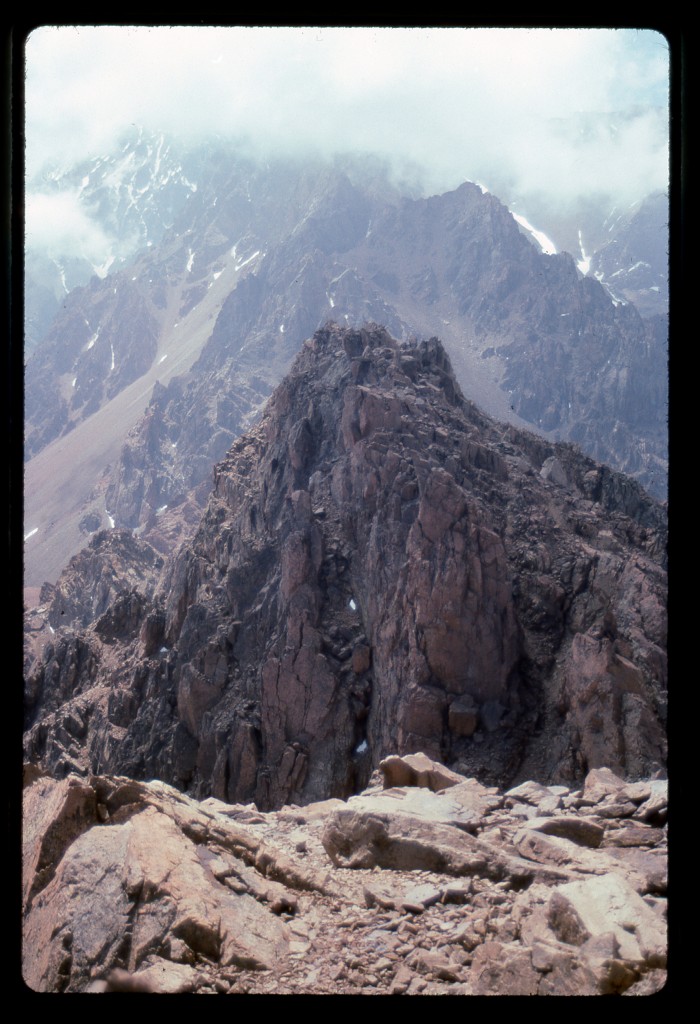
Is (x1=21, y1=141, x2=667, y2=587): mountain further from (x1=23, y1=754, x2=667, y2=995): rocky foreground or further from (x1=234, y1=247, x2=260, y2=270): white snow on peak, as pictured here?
(x1=23, y1=754, x2=667, y2=995): rocky foreground

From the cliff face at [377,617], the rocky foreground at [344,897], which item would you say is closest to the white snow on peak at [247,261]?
the cliff face at [377,617]

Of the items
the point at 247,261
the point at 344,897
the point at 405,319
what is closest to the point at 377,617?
the point at 344,897

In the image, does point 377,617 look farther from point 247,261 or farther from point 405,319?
point 247,261

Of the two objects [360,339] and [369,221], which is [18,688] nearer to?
[360,339]

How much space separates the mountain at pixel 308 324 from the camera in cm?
5516

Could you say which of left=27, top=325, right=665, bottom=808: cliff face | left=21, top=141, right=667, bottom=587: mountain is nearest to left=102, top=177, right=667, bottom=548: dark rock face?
left=21, top=141, right=667, bottom=587: mountain

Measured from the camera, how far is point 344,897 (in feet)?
15.6

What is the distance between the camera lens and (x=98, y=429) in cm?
7844

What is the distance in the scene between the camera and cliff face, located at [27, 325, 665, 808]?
2253cm

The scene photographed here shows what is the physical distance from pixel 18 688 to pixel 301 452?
32.3 metres

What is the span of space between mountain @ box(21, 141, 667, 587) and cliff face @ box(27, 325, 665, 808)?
1258 cm

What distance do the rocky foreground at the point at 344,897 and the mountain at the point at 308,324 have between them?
38.7 metres

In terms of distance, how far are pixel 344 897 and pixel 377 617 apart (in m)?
23.6

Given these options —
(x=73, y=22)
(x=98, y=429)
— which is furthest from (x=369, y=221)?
(x=73, y=22)
